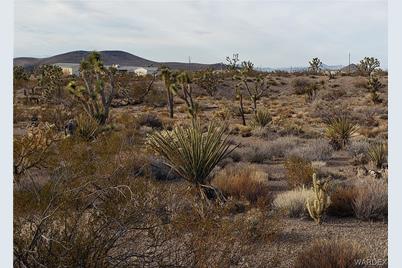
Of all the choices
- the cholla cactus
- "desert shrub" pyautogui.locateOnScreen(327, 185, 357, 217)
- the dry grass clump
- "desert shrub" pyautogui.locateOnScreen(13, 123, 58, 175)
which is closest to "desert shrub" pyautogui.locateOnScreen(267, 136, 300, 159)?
the dry grass clump

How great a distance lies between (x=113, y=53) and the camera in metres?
108

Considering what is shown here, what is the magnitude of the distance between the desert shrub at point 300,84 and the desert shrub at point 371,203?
3898 cm

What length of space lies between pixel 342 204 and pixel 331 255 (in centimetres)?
276

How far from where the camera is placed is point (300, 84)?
49.2m

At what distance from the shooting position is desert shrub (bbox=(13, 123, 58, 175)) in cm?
748

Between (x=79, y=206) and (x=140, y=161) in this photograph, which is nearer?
(x=79, y=206)

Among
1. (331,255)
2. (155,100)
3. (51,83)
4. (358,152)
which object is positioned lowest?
(331,255)

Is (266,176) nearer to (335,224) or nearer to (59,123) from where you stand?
(335,224)

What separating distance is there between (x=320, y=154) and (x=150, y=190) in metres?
8.50

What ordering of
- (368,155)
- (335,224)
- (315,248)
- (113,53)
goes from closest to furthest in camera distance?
(315,248) → (335,224) → (368,155) → (113,53)

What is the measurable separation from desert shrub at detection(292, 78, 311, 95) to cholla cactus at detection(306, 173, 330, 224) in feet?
130

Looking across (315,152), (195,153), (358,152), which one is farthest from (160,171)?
(358,152)

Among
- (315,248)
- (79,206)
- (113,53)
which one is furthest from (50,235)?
(113,53)

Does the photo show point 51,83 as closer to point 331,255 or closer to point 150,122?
point 150,122
